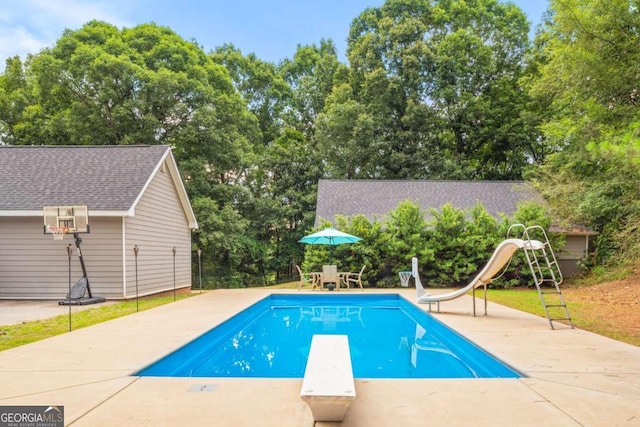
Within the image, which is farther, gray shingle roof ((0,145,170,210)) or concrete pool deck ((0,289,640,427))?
gray shingle roof ((0,145,170,210))

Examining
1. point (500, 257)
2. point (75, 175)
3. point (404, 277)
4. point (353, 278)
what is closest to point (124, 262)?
point (75, 175)

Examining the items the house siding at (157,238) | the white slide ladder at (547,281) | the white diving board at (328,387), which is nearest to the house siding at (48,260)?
the house siding at (157,238)

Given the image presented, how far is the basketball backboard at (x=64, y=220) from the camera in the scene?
29.5 feet

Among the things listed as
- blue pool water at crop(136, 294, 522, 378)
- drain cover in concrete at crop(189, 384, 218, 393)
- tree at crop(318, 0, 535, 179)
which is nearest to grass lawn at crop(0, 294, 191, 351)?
blue pool water at crop(136, 294, 522, 378)

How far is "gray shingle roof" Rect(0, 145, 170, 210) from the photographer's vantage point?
10.6 metres

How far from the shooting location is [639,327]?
21.9 feet

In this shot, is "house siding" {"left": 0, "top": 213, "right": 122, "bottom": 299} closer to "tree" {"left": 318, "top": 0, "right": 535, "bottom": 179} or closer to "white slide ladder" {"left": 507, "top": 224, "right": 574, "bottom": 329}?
"white slide ladder" {"left": 507, "top": 224, "right": 574, "bottom": 329}

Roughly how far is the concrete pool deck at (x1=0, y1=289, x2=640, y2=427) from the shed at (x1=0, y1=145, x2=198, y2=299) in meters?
5.24

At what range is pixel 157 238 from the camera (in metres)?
12.1

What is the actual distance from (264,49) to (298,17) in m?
9.63

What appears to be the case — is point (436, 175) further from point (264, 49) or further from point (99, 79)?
point (99, 79)

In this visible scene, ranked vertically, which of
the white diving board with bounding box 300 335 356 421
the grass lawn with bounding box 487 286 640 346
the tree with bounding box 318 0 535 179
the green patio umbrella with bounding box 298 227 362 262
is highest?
the tree with bounding box 318 0 535 179

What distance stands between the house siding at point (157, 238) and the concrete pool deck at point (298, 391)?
5.40 metres

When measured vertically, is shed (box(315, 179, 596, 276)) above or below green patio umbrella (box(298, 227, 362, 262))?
above
